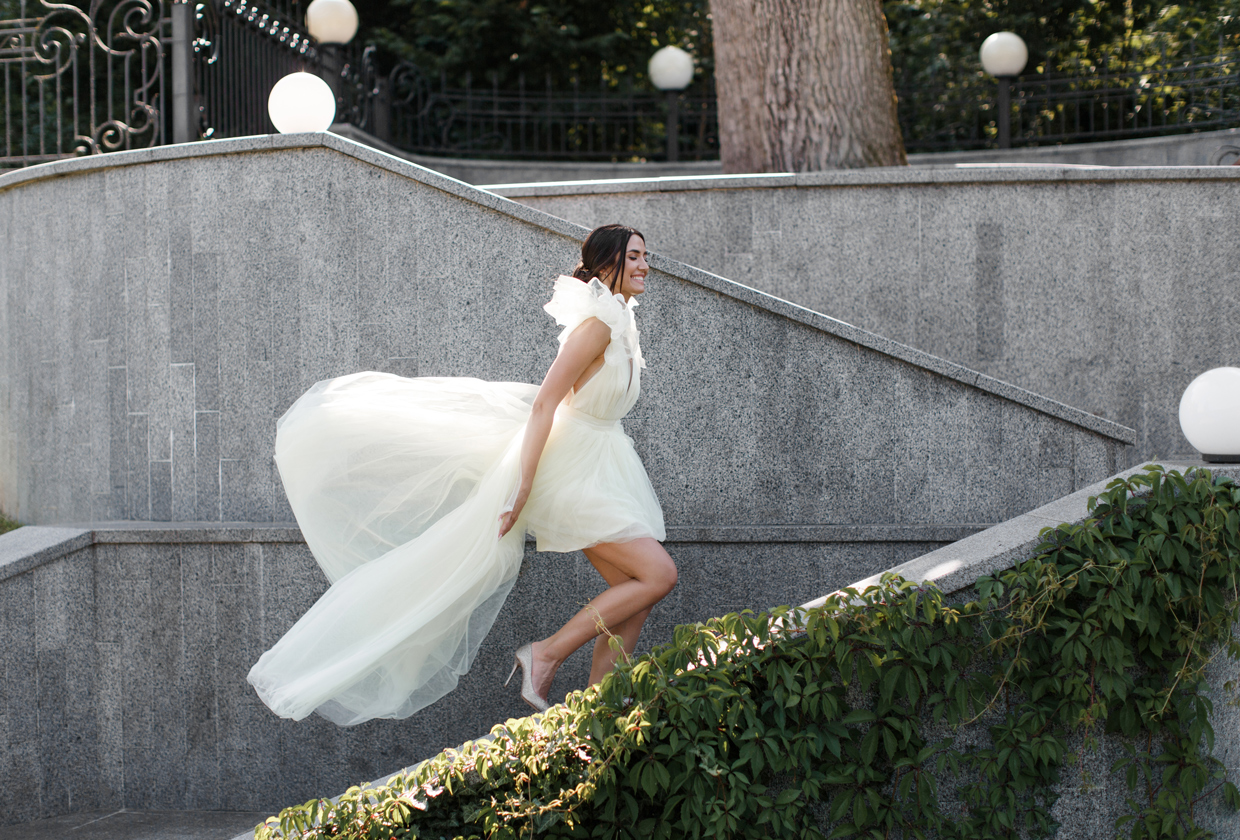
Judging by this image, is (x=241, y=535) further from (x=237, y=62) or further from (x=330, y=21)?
(x=330, y=21)

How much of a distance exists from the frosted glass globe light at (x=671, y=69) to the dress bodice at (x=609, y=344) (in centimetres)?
892

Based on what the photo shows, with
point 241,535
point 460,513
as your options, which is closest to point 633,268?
point 460,513

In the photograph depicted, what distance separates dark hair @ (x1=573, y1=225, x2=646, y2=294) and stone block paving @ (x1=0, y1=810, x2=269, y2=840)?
3.11m

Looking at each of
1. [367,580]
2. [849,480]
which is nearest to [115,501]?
[367,580]

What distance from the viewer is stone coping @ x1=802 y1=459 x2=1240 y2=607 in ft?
12.1

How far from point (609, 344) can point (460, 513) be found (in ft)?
2.86

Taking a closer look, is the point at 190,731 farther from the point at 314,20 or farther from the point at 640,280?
the point at 314,20

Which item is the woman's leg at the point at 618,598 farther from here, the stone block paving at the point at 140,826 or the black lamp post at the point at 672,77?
the black lamp post at the point at 672,77

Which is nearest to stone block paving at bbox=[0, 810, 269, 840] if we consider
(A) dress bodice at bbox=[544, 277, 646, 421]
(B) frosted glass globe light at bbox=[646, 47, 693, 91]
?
(A) dress bodice at bbox=[544, 277, 646, 421]

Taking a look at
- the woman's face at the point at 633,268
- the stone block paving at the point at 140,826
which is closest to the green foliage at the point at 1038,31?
the woman's face at the point at 633,268

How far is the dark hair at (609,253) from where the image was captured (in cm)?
421

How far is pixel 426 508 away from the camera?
4336mm

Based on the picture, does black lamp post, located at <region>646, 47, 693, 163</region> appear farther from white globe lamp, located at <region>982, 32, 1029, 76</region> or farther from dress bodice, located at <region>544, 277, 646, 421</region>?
dress bodice, located at <region>544, 277, 646, 421</region>

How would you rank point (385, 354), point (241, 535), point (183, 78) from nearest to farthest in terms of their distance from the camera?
1. point (241, 535)
2. point (385, 354)
3. point (183, 78)
